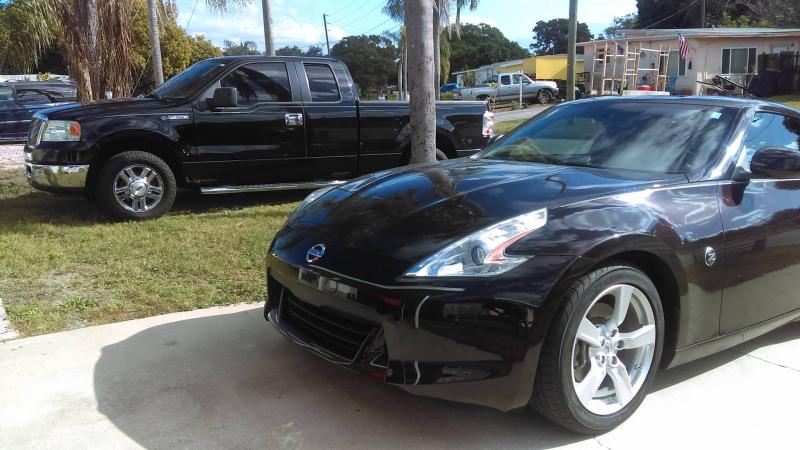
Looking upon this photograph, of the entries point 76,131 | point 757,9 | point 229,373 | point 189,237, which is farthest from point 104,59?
point 757,9

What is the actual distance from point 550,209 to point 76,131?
5.43 metres

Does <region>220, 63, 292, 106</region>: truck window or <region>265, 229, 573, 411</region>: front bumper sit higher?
<region>220, 63, 292, 106</region>: truck window

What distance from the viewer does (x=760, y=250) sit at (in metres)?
A: 3.24

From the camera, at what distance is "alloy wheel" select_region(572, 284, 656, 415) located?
2.73 meters

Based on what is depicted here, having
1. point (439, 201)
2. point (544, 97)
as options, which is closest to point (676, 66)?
point (544, 97)

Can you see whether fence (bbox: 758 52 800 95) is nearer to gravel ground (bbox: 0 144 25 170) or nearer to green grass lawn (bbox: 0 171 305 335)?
green grass lawn (bbox: 0 171 305 335)

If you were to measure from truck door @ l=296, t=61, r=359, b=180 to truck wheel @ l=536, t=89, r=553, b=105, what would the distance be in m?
27.3

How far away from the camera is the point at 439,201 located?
3.07 metres

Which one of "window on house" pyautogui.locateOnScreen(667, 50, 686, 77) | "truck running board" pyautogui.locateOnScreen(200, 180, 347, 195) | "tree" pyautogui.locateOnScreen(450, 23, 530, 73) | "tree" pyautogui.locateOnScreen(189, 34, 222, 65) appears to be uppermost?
"tree" pyautogui.locateOnScreen(450, 23, 530, 73)

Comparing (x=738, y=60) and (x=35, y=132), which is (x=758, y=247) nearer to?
(x=35, y=132)

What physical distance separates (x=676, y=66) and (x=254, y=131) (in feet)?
94.5

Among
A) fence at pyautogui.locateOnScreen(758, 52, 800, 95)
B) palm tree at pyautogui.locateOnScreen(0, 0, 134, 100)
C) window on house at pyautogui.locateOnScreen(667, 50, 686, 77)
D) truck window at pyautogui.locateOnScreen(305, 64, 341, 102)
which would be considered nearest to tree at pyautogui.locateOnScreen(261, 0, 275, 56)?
palm tree at pyautogui.locateOnScreen(0, 0, 134, 100)

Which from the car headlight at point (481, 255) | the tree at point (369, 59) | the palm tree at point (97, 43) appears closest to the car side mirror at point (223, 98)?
the car headlight at point (481, 255)

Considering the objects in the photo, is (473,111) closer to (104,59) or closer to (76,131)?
(76,131)
